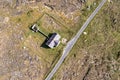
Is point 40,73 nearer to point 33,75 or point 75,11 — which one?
point 33,75

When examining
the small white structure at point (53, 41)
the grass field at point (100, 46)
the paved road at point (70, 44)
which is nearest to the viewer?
the paved road at point (70, 44)

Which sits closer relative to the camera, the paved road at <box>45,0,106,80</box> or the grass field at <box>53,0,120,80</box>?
the paved road at <box>45,0,106,80</box>

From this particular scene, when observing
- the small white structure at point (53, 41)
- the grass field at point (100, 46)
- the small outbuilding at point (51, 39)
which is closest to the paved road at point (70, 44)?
the grass field at point (100, 46)

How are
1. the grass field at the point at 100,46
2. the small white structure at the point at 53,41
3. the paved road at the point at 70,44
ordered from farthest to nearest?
1. the small white structure at the point at 53,41
2. the grass field at the point at 100,46
3. the paved road at the point at 70,44

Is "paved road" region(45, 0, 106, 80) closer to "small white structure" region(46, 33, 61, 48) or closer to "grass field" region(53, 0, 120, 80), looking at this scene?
"grass field" region(53, 0, 120, 80)

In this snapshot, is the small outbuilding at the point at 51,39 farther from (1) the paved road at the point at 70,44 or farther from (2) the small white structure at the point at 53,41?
(1) the paved road at the point at 70,44

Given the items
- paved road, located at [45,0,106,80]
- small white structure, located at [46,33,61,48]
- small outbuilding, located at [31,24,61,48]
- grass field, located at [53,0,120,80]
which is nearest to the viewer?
paved road, located at [45,0,106,80]

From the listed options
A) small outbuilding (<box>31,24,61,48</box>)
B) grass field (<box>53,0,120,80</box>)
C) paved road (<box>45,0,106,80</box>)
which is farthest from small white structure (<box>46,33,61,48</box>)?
grass field (<box>53,0,120,80</box>)

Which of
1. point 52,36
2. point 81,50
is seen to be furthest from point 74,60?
point 52,36
